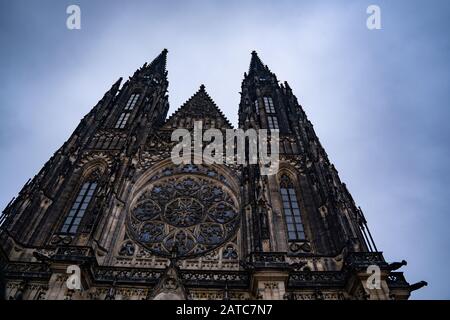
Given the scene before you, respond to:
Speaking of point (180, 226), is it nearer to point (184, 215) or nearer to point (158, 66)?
point (184, 215)

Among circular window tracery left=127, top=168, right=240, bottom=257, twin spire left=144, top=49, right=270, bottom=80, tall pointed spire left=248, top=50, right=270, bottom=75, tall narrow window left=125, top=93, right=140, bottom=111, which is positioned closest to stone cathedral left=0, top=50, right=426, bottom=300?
circular window tracery left=127, top=168, right=240, bottom=257

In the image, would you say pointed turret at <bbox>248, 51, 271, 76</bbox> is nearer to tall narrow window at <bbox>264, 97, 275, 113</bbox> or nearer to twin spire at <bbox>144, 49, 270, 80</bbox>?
twin spire at <bbox>144, 49, 270, 80</bbox>

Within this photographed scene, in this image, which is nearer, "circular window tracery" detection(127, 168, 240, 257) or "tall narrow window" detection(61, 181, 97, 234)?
"circular window tracery" detection(127, 168, 240, 257)

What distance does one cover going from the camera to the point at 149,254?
12.9 metres

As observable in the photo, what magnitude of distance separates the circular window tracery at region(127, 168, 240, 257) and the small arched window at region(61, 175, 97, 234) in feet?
7.29

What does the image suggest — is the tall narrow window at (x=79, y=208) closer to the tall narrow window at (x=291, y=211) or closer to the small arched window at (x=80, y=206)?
the small arched window at (x=80, y=206)

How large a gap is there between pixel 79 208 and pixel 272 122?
1240cm

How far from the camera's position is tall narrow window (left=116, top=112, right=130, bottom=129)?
2082cm

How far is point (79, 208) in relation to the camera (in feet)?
49.4

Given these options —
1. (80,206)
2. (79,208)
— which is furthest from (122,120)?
(79,208)

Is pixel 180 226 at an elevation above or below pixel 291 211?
below
